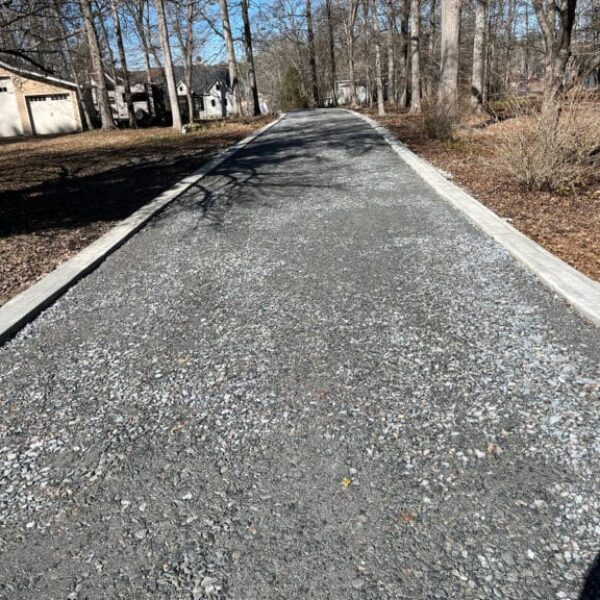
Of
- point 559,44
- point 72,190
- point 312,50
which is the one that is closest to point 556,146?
point 559,44

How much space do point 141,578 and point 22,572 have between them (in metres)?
0.43

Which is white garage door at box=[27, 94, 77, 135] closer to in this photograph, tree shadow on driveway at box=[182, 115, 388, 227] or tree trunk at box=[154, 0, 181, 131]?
tree trunk at box=[154, 0, 181, 131]

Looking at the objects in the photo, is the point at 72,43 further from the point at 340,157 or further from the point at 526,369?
the point at 526,369

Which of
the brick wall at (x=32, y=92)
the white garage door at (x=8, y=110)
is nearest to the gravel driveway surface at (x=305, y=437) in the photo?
the brick wall at (x=32, y=92)

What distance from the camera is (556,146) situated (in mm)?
6363

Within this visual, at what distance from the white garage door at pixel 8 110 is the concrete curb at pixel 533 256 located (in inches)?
1135

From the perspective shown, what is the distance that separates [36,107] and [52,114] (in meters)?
0.97

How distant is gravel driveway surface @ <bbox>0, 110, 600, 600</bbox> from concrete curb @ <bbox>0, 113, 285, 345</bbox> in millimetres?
124

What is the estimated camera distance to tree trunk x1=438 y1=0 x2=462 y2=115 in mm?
13492

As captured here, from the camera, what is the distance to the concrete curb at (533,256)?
352 cm

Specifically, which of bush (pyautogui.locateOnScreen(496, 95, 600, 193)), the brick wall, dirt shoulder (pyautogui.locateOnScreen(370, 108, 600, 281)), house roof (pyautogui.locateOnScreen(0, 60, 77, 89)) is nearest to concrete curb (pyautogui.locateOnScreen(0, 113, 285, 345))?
dirt shoulder (pyautogui.locateOnScreen(370, 108, 600, 281))

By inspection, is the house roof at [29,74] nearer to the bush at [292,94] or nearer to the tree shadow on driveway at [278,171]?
the tree shadow on driveway at [278,171]

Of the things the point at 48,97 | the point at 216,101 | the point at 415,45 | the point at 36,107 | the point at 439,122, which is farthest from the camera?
the point at 216,101

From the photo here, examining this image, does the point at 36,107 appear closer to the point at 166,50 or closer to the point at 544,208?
the point at 166,50
